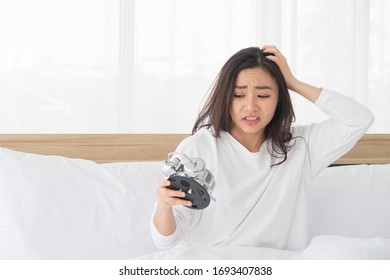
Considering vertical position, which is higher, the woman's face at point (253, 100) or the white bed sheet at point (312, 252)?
the woman's face at point (253, 100)

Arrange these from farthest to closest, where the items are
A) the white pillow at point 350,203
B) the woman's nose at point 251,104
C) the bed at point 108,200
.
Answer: the white pillow at point 350,203 → the bed at point 108,200 → the woman's nose at point 251,104

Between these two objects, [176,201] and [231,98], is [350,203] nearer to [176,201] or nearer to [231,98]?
[231,98]

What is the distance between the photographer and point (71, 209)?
187cm

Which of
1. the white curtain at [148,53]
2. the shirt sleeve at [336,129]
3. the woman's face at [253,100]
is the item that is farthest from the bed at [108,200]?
the woman's face at [253,100]

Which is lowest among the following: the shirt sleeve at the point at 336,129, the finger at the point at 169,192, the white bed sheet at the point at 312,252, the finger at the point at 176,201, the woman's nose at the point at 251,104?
the white bed sheet at the point at 312,252

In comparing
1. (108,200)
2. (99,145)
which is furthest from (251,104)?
(99,145)

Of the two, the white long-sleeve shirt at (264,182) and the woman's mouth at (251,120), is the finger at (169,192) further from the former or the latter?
the woman's mouth at (251,120)

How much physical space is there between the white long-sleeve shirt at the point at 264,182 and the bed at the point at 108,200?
80 millimetres

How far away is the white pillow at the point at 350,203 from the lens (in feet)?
6.63

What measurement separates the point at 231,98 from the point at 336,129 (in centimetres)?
33

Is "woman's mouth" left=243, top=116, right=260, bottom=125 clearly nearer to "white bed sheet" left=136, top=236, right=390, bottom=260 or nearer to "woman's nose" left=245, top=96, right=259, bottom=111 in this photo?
"woman's nose" left=245, top=96, right=259, bottom=111

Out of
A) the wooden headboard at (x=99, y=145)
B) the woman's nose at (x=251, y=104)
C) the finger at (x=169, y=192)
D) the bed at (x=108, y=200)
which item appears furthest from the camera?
the wooden headboard at (x=99, y=145)

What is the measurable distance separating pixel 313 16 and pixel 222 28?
1.23 feet
